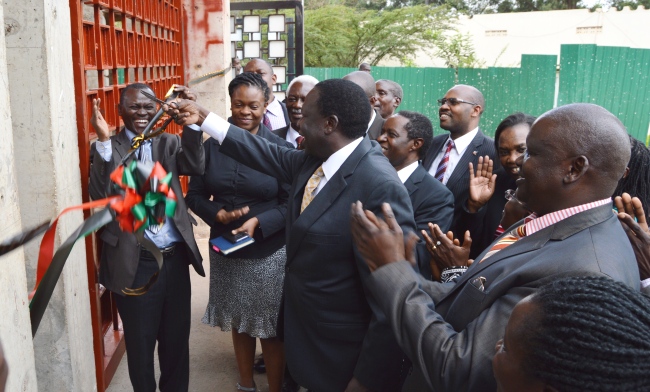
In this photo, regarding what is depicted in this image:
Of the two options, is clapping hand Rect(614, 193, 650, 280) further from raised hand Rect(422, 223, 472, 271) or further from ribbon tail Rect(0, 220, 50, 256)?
ribbon tail Rect(0, 220, 50, 256)

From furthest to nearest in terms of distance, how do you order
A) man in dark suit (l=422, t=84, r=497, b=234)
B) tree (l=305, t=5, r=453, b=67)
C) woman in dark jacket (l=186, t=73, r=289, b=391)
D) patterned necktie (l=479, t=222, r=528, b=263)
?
tree (l=305, t=5, r=453, b=67) → man in dark suit (l=422, t=84, r=497, b=234) → woman in dark jacket (l=186, t=73, r=289, b=391) → patterned necktie (l=479, t=222, r=528, b=263)

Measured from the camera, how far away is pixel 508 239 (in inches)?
78.4

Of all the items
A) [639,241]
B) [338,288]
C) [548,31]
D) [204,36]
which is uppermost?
[548,31]

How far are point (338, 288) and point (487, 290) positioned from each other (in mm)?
1027

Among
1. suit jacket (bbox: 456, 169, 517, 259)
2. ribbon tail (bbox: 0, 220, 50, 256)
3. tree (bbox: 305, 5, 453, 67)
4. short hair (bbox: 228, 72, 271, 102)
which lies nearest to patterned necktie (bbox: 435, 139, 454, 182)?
suit jacket (bbox: 456, 169, 517, 259)

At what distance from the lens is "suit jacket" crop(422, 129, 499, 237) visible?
3.91 m

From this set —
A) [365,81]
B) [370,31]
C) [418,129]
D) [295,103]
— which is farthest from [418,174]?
[370,31]

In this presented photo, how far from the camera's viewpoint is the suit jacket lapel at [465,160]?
13.3ft

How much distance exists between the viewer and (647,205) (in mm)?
2568

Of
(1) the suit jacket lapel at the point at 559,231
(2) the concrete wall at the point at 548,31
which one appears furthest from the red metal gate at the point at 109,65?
(2) the concrete wall at the point at 548,31

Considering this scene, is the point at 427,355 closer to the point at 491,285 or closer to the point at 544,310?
the point at 491,285

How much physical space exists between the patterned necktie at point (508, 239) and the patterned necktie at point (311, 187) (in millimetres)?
1001

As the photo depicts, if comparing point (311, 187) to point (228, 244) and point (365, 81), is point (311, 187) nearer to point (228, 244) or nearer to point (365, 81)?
point (228, 244)

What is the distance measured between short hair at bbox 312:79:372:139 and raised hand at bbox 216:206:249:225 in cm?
116
